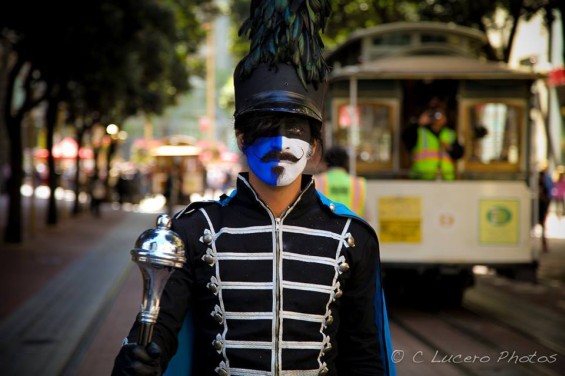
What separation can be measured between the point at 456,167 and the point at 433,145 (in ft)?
2.13

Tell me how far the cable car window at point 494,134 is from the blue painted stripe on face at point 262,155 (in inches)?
397

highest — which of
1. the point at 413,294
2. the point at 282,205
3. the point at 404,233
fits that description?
the point at 282,205

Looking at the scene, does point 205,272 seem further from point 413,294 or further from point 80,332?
point 413,294

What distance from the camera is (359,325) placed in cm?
302

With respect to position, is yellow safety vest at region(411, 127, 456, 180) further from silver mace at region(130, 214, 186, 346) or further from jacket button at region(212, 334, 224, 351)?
silver mace at region(130, 214, 186, 346)

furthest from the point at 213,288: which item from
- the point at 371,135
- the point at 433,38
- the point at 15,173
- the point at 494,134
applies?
the point at 15,173

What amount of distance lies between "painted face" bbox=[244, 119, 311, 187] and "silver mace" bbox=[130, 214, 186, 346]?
549 mm

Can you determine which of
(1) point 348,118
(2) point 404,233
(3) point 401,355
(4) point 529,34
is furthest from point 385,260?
(4) point 529,34

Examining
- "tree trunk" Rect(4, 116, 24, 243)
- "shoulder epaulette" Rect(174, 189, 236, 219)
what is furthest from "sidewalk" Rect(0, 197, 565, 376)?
"shoulder epaulette" Rect(174, 189, 236, 219)

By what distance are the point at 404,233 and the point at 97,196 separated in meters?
25.6

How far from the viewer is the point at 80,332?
10.5 metres

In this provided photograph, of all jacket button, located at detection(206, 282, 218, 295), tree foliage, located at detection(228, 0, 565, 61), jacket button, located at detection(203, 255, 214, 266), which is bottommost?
jacket button, located at detection(206, 282, 218, 295)

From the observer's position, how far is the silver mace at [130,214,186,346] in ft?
8.09

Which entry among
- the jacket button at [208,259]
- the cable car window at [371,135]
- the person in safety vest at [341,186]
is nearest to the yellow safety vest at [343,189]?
the person in safety vest at [341,186]
